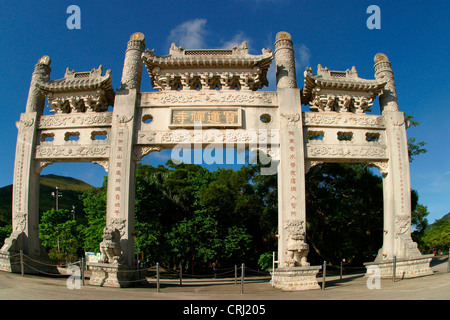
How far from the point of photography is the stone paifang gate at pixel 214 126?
9.38 metres

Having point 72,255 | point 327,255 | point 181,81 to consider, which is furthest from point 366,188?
point 72,255

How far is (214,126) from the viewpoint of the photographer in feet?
32.2

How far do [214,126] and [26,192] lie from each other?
600 centimetres

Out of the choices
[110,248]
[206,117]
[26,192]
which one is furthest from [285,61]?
[26,192]

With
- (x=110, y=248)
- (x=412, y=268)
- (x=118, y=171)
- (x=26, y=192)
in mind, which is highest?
(x=118, y=171)

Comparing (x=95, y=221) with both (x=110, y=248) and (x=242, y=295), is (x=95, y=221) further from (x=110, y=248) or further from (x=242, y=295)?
(x=242, y=295)

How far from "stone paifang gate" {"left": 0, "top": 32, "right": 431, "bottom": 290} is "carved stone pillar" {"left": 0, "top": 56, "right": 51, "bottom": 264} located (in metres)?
0.03

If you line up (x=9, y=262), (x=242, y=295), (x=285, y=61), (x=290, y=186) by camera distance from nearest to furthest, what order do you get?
1. (x=242, y=295)
2. (x=9, y=262)
3. (x=290, y=186)
4. (x=285, y=61)

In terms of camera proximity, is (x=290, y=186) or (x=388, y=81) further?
(x=388, y=81)

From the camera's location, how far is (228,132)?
32.0ft

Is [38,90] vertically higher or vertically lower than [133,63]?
lower

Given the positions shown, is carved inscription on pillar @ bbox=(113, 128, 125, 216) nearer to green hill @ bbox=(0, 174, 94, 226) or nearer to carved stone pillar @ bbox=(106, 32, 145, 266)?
carved stone pillar @ bbox=(106, 32, 145, 266)

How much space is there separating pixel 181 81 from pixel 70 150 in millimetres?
4019

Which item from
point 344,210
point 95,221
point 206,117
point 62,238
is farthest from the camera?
point 62,238
